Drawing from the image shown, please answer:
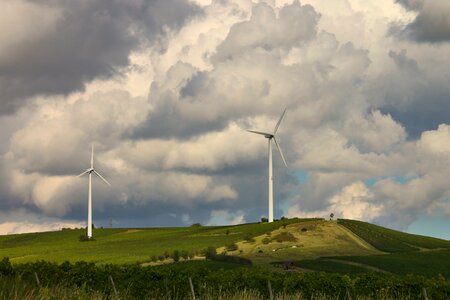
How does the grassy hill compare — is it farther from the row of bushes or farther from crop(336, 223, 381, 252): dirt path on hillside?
the row of bushes

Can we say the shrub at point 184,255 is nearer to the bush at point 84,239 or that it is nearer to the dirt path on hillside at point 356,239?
the dirt path on hillside at point 356,239

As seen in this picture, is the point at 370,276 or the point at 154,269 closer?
the point at 370,276

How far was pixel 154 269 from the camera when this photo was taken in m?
58.5

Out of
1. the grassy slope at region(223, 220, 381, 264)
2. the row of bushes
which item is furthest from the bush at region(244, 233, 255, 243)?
the row of bushes

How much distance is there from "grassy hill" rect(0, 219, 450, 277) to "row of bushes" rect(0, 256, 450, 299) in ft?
94.2

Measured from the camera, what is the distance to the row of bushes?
1895 inches

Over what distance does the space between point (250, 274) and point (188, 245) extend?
78748mm

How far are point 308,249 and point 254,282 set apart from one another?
210ft

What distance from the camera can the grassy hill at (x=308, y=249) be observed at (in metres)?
94.8

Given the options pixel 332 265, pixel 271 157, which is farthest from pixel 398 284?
pixel 271 157

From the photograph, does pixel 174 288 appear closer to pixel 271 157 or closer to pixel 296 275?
pixel 296 275

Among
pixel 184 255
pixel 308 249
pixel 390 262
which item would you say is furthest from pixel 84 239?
pixel 390 262

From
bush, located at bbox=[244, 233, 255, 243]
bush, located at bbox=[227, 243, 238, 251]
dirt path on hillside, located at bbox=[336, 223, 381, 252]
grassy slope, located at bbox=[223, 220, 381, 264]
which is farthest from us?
dirt path on hillside, located at bbox=[336, 223, 381, 252]

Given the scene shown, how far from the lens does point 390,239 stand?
142625 millimetres
